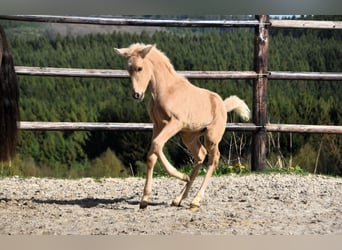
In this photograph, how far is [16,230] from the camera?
362 centimetres

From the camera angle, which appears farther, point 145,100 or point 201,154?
point 145,100

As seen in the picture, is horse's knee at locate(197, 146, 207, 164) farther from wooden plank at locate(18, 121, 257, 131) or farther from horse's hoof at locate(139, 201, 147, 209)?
wooden plank at locate(18, 121, 257, 131)

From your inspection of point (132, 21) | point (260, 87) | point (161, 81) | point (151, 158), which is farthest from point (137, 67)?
point (260, 87)

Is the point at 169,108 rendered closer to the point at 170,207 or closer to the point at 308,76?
the point at 170,207

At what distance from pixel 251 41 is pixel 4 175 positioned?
2102 mm

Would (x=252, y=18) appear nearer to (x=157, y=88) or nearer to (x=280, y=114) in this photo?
(x=280, y=114)

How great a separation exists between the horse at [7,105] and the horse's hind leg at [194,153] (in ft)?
3.05

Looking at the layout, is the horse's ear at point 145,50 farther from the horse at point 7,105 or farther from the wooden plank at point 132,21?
the wooden plank at point 132,21

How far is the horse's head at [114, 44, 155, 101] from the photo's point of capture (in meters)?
3.87

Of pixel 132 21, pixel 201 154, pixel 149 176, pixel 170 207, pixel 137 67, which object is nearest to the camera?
pixel 137 67

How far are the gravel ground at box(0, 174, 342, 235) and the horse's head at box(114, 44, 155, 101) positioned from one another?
0.64m

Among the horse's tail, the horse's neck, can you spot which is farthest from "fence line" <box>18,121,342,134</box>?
the horse's neck

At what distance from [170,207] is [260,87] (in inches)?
68.2

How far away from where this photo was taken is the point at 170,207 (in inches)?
165
